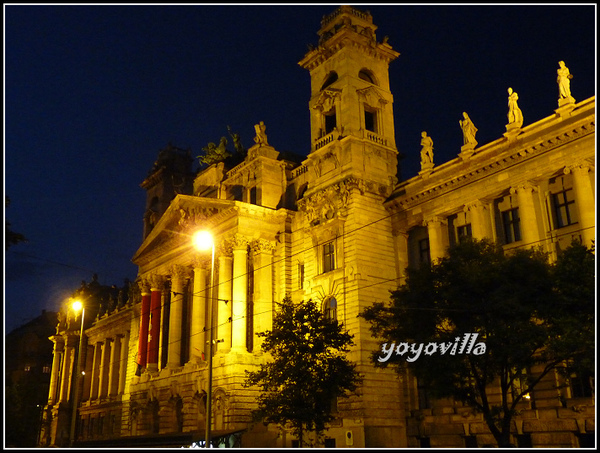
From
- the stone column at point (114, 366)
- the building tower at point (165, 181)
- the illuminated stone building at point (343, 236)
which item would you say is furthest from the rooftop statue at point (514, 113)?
the stone column at point (114, 366)

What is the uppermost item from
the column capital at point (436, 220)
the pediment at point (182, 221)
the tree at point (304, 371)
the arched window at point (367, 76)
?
the arched window at point (367, 76)

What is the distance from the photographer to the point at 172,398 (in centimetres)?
4731

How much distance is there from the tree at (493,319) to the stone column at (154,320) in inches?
1165

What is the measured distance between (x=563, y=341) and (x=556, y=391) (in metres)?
8.52

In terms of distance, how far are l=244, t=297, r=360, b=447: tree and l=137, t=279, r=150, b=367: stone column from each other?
68.0ft

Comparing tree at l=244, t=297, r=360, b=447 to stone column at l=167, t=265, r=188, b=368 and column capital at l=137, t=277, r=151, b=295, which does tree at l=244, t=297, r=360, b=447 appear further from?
column capital at l=137, t=277, r=151, b=295

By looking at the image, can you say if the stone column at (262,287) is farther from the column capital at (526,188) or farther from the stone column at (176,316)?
the column capital at (526,188)

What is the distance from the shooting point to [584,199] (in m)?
29.8

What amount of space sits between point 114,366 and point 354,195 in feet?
139

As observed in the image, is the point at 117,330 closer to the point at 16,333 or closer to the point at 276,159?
the point at 276,159

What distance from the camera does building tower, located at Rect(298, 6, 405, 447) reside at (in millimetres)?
35750

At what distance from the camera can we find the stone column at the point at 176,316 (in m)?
49.5

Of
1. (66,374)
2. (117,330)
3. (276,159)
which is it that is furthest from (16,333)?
(276,159)

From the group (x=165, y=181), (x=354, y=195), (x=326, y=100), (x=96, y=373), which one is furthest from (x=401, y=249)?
(x=96, y=373)
